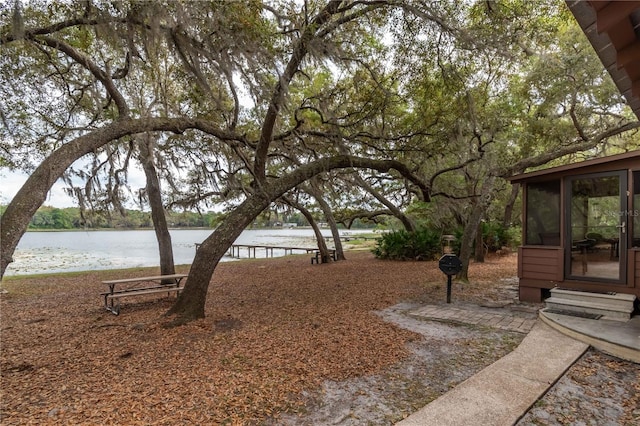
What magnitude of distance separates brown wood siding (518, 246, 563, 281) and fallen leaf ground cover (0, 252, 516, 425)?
43.1 inches

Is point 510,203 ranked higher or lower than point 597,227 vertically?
higher

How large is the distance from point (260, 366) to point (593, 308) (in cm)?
492

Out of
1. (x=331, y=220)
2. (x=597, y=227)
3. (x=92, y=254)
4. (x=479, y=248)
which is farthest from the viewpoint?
(x=92, y=254)

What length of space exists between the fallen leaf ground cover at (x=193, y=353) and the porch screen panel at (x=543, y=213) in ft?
5.40

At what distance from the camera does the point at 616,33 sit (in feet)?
5.91

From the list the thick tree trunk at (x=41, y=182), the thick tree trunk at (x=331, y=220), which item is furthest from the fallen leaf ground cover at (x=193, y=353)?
the thick tree trunk at (x=331, y=220)

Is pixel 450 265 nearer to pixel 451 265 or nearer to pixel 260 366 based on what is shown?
pixel 451 265

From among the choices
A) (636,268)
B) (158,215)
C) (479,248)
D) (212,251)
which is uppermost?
(158,215)

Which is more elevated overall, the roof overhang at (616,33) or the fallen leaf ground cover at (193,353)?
the roof overhang at (616,33)

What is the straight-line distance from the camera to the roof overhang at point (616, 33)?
153 centimetres

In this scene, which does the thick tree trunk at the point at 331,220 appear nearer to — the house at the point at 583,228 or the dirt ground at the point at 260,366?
the dirt ground at the point at 260,366

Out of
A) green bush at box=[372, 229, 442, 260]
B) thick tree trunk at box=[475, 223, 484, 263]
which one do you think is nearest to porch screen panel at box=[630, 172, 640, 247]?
thick tree trunk at box=[475, 223, 484, 263]

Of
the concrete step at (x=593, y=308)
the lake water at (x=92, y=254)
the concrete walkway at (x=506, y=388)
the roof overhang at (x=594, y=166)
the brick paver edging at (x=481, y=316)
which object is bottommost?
the lake water at (x=92, y=254)

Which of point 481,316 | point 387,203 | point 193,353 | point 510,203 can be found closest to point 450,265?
point 481,316
